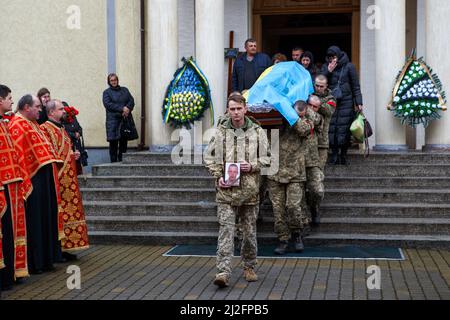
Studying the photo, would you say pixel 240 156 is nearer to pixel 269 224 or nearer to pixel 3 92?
pixel 3 92

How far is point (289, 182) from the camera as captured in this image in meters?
8.91

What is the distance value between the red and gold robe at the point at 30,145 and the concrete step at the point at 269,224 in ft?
7.01

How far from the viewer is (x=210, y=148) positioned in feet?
25.0

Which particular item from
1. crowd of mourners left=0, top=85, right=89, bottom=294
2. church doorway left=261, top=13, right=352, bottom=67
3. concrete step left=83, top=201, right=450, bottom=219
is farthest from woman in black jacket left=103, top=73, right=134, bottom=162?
church doorway left=261, top=13, right=352, bottom=67

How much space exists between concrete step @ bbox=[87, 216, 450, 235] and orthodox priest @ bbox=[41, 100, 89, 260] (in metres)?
1.44

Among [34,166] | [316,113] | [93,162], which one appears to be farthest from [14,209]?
[93,162]

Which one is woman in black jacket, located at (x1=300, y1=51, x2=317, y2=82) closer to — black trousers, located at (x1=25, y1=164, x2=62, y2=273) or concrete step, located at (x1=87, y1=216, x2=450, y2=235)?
concrete step, located at (x1=87, y1=216, x2=450, y2=235)

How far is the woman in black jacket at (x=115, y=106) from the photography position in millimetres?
13383

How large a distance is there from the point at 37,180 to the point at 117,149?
18.1 feet

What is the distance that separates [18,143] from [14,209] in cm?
77

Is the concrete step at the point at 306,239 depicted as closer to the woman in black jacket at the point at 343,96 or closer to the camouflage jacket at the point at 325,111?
the camouflage jacket at the point at 325,111

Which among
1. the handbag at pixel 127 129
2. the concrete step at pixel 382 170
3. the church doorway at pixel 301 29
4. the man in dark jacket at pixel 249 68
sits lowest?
the concrete step at pixel 382 170

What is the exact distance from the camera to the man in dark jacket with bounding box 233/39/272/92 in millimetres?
11539

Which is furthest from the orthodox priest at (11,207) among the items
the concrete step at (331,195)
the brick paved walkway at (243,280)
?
the concrete step at (331,195)
